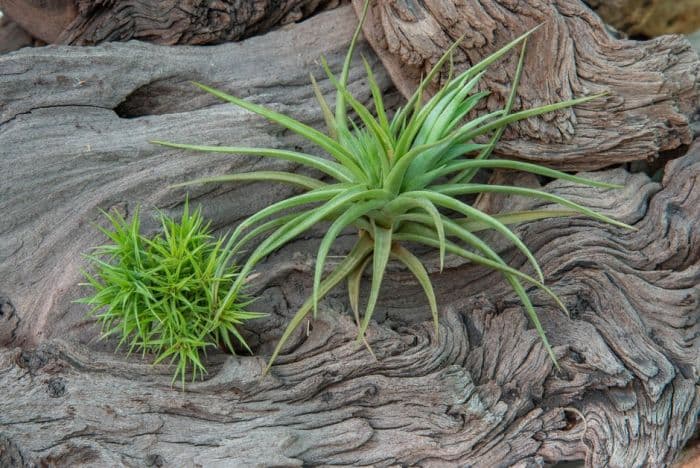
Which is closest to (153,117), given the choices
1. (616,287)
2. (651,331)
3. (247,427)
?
(247,427)

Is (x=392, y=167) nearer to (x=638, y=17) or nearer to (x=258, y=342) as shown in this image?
(x=258, y=342)

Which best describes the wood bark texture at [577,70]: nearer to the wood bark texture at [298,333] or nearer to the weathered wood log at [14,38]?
the wood bark texture at [298,333]

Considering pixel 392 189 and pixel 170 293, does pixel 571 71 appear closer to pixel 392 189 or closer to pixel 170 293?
pixel 392 189

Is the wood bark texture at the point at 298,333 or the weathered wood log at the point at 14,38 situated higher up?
the weathered wood log at the point at 14,38

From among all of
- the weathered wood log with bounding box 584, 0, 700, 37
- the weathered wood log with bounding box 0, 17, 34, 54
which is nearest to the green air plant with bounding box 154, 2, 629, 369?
the weathered wood log with bounding box 0, 17, 34, 54

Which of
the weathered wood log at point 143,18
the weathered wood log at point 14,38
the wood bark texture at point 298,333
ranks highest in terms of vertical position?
the weathered wood log at point 14,38

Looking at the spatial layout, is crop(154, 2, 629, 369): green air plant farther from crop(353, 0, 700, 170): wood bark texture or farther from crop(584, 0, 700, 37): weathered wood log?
crop(584, 0, 700, 37): weathered wood log

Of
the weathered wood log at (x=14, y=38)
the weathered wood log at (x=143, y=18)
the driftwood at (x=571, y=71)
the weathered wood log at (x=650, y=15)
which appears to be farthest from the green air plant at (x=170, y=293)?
the weathered wood log at (x=650, y=15)
